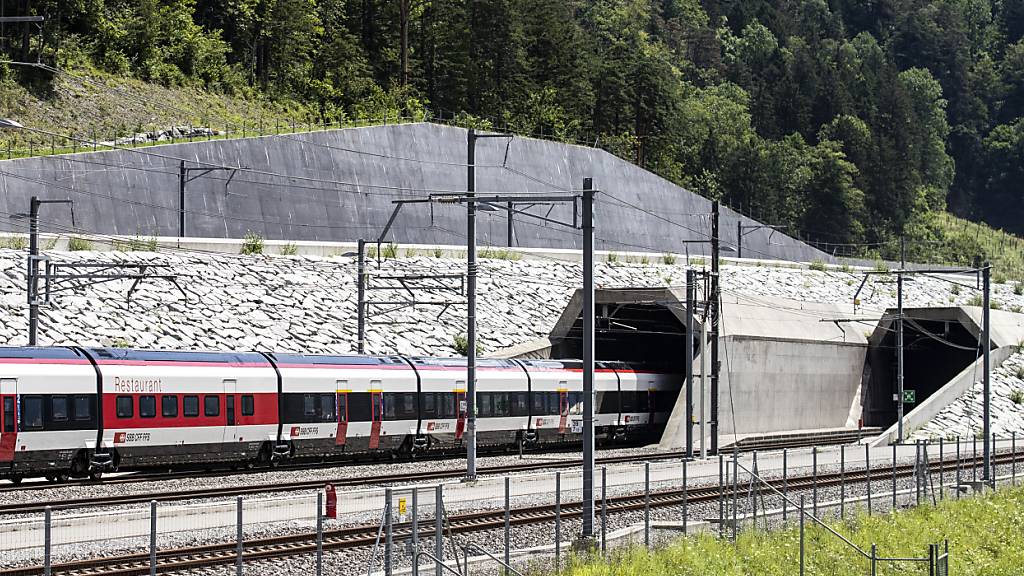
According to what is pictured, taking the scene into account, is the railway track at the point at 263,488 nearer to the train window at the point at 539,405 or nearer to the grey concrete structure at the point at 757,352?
the train window at the point at 539,405

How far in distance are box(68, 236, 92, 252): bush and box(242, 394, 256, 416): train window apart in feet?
60.2

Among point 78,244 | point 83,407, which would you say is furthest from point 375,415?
point 78,244

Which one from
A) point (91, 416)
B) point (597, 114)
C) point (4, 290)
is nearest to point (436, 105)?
point (597, 114)

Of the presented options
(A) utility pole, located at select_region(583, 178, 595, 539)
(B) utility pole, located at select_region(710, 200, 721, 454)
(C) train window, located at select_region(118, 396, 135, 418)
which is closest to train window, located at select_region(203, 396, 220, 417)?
(C) train window, located at select_region(118, 396, 135, 418)

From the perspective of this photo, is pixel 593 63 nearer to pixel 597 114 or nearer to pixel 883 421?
pixel 597 114

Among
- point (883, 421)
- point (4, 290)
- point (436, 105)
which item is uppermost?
point (436, 105)

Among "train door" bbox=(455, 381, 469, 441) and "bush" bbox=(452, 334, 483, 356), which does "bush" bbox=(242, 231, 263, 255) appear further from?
"train door" bbox=(455, 381, 469, 441)

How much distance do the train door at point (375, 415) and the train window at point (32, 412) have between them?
11.9 meters

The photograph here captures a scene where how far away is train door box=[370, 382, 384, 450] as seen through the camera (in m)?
42.0

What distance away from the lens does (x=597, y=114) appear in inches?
5012

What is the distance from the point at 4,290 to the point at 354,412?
14.6 metres

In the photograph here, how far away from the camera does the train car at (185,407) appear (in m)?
33.9

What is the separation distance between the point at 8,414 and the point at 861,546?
18326 mm

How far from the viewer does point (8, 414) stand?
31.1 metres
